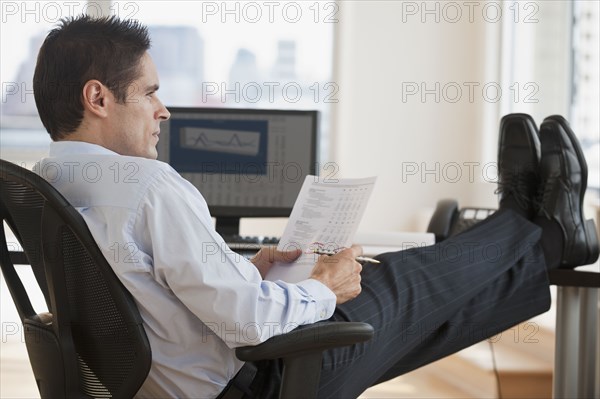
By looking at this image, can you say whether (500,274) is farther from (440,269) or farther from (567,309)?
(567,309)

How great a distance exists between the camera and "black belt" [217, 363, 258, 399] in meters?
1.43

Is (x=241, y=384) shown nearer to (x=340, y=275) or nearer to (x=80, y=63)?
(x=340, y=275)

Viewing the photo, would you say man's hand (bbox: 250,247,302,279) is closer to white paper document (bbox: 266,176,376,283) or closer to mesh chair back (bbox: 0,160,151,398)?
white paper document (bbox: 266,176,376,283)

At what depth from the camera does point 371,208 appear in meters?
5.12

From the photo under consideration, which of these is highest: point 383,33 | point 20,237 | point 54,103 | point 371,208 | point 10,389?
point 383,33

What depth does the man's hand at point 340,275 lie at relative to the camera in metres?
1.60

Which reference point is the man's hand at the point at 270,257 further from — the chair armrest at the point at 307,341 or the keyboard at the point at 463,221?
the keyboard at the point at 463,221

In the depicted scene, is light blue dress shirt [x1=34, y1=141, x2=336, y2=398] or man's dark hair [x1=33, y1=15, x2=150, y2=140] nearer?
light blue dress shirt [x1=34, y1=141, x2=336, y2=398]

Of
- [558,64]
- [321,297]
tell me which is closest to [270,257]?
[321,297]

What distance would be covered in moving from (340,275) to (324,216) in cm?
32

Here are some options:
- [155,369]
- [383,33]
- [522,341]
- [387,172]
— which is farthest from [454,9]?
[155,369]

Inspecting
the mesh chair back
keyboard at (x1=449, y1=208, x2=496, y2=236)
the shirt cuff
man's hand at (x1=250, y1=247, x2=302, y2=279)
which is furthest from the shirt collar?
keyboard at (x1=449, y1=208, x2=496, y2=236)

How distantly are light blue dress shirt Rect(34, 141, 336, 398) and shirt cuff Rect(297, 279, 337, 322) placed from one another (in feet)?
0.14

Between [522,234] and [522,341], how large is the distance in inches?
50.8
